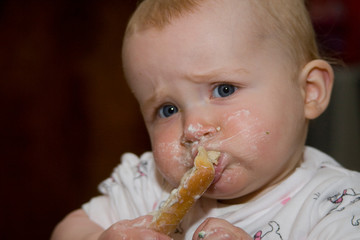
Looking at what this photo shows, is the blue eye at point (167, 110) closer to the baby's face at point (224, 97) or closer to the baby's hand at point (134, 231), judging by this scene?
the baby's face at point (224, 97)

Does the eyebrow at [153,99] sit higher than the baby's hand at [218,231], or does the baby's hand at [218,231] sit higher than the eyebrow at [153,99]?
the eyebrow at [153,99]

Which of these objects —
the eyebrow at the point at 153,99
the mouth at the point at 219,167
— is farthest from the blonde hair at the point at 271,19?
the mouth at the point at 219,167

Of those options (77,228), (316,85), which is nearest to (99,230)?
(77,228)

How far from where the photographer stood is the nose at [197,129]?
2.41 feet

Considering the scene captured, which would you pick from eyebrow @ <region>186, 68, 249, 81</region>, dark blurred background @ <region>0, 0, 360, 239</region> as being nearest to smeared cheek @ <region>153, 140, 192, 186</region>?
eyebrow @ <region>186, 68, 249, 81</region>

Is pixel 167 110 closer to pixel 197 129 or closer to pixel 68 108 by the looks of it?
pixel 197 129

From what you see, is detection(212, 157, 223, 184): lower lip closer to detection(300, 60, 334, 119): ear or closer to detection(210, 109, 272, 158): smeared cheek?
detection(210, 109, 272, 158): smeared cheek

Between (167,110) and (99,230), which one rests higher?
(167,110)

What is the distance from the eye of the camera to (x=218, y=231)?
68 cm

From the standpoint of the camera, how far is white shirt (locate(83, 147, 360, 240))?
712 mm

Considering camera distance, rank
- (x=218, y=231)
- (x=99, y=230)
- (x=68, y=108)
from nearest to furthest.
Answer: (x=218, y=231) < (x=99, y=230) < (x=68, y=108)

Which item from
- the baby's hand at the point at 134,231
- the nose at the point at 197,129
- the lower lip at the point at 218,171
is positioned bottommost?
the baby's hand at the point at 134,231

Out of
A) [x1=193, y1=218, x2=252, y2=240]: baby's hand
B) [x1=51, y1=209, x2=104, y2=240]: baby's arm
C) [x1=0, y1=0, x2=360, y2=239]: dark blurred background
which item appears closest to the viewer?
[x1=193, y1=218, x2=252, y2=240]: baby's hand

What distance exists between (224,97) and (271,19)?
155 mm
